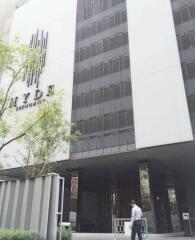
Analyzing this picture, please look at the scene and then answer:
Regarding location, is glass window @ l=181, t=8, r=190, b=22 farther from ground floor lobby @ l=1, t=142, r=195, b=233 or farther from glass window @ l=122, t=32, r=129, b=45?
ground floor lobby @ l=1, t=142, r=195, b=233

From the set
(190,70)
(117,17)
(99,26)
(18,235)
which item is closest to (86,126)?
(190,70)

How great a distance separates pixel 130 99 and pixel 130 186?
12816mm

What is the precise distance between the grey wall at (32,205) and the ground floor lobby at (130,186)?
12.3 meters

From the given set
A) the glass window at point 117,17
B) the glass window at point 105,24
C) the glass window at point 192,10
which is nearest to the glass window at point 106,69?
the glass window at point 105,24

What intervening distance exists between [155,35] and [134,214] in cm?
1478

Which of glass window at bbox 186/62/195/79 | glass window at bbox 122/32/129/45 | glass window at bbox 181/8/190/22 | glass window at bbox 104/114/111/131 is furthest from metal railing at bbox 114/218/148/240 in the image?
glass window at bbox 181/8/190/22

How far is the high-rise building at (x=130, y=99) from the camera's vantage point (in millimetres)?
18263

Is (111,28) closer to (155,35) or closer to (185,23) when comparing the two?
(155,35)

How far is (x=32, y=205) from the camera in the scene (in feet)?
23.1

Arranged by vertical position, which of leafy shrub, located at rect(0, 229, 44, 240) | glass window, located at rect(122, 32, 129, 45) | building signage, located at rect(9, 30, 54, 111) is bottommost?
leafy shrub, located at rect(0, 229, 44, 240)

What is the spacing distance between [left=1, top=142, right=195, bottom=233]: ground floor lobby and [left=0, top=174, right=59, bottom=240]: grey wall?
40.5 feet

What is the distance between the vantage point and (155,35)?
67.1 ft

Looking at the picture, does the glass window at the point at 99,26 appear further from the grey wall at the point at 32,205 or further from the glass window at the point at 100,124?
the grey wall at the point at 32,205

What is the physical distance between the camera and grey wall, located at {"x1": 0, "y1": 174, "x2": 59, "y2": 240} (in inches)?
261
